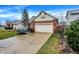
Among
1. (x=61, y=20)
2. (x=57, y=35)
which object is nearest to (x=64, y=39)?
(x=57, y=35)

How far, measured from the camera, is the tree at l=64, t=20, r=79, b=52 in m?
2.19

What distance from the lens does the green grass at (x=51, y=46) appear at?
219cm

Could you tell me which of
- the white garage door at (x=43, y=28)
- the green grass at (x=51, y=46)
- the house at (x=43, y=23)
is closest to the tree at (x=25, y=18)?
the house at (x=43, y=23)

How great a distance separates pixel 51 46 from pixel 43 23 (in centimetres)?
36

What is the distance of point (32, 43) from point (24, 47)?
13 centimetres

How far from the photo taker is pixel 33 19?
227 cm

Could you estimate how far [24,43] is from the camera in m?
2.24

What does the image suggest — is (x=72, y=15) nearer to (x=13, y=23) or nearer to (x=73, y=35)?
(x=73, y=35)

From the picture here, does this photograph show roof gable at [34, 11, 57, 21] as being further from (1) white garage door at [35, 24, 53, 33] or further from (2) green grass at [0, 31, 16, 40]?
(2) green grass at [0, 31, 16, 40]

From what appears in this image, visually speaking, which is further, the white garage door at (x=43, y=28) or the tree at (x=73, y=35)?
Result: the white garage door at (x=43, y=28)

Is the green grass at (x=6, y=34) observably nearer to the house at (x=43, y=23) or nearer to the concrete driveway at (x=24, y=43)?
the concrete driveway at (x=24, y=43)

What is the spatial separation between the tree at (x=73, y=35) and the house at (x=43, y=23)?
0.20m
